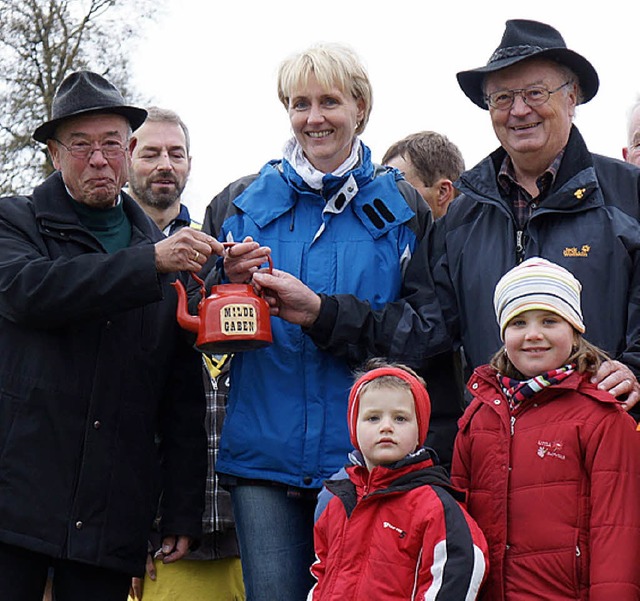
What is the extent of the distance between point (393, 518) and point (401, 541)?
0.24ft

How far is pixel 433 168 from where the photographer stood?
216 inches

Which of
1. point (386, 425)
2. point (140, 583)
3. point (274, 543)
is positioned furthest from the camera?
point (140, 583)

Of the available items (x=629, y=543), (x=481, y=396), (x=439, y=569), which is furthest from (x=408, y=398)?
(x=629, y=543)

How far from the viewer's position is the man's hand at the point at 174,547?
158 inches

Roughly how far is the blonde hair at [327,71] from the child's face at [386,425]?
1.16 m

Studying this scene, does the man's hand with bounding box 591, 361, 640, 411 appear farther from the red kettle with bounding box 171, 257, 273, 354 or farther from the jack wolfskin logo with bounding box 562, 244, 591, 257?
the red kettle with bounding box 171, 257, 273, 354

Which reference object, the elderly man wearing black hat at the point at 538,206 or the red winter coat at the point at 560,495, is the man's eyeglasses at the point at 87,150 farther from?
the red winter coat at the point at 560,495

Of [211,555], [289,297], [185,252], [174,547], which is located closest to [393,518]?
[289,297]

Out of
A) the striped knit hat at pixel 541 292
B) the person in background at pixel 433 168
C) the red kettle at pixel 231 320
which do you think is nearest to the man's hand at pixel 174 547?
the red kettle at pixel 231 320

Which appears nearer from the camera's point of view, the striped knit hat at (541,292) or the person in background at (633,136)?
the striped knit hat at (541,292)

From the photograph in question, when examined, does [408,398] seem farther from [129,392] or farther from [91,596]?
[91,596]

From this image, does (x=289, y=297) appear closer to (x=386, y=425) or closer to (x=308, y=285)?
(x=308, y=285)

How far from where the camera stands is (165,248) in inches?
142

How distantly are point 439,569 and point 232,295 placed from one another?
115 cm
